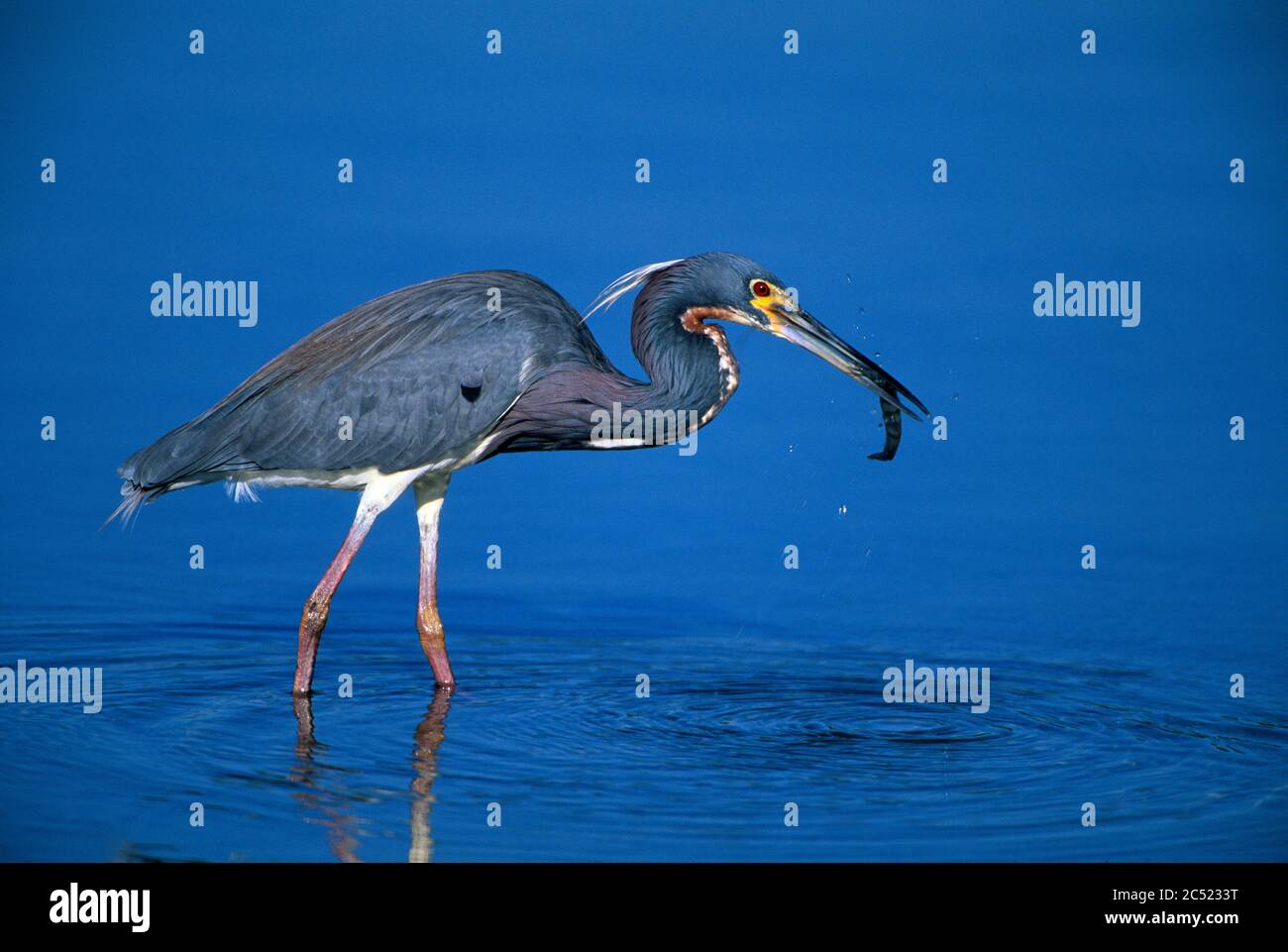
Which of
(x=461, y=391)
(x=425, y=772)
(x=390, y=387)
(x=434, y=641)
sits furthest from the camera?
(x=434, y=641)

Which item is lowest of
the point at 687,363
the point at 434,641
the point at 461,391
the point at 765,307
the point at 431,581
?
the point at 434,641

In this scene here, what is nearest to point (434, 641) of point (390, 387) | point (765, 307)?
point (390, 387)

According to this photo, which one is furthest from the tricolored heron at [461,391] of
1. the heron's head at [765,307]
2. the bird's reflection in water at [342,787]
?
the bird's reflection in water at [342,787]

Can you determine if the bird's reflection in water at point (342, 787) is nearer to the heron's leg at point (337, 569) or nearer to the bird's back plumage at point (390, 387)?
the heron's leg at point (337, 569)

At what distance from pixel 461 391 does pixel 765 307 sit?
5.53 feet

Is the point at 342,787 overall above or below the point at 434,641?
below

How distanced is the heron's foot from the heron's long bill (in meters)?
2.49

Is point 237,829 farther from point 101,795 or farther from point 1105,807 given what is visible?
point 1105,807

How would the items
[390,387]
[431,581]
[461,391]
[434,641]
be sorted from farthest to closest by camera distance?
1. [431,581]
2. [434,641]
3. [390,387]
4. [461,391]

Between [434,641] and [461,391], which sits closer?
[461,391]

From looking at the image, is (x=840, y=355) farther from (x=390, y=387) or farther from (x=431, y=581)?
(x=431, y=581)

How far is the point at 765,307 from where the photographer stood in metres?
9.82

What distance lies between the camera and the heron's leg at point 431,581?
33.5 ft

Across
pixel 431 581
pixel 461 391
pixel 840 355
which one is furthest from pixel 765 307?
pixel 431 581
